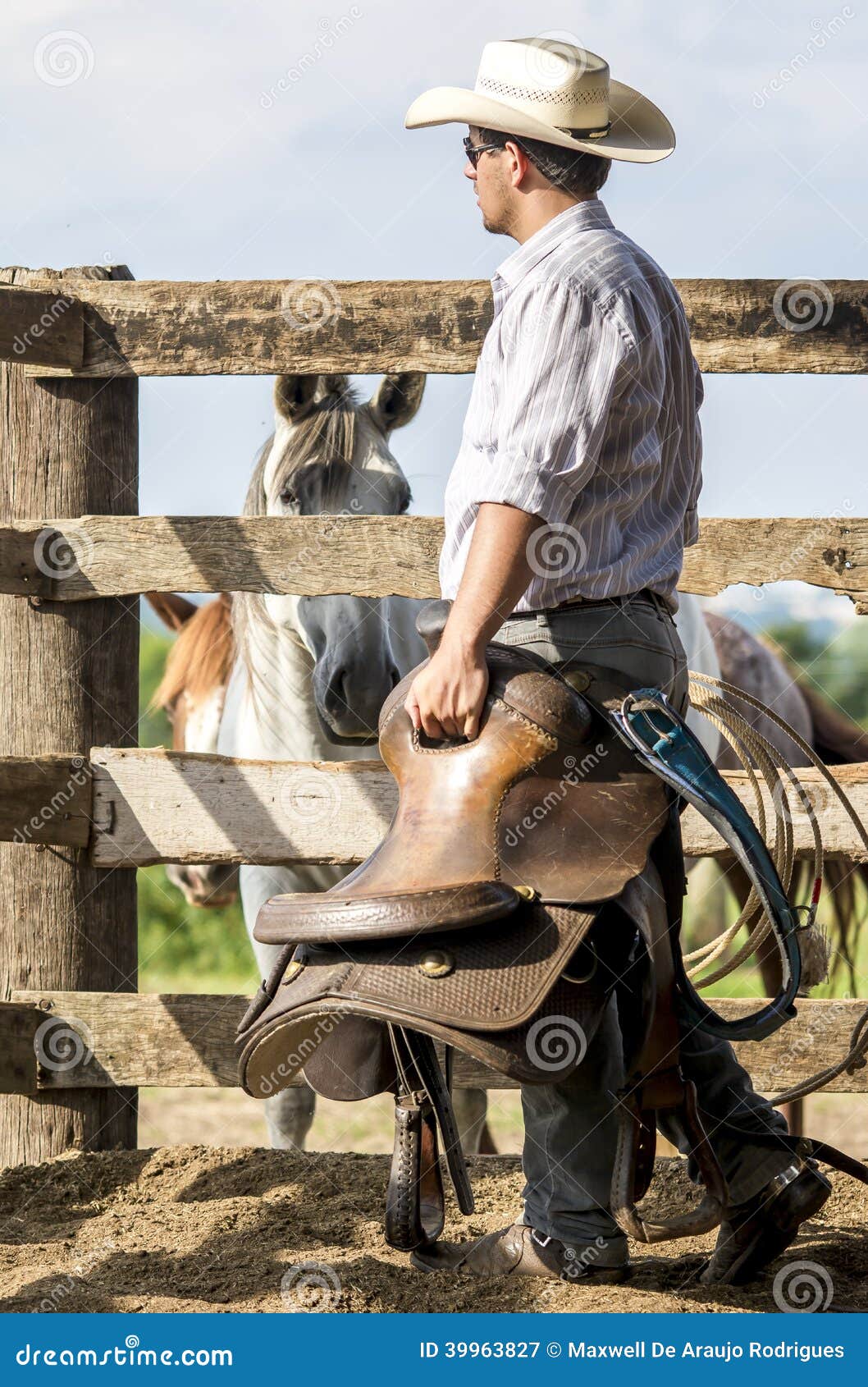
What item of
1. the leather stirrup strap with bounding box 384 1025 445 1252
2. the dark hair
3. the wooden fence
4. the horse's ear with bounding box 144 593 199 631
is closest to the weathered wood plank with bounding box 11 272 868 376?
the wooden fence

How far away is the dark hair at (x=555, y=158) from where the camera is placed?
1.88 meters

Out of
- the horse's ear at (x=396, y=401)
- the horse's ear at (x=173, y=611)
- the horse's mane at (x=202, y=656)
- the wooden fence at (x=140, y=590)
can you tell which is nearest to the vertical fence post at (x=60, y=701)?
the wooden fence at (x=140, y=590)

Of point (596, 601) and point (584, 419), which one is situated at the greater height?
point (584, 419)

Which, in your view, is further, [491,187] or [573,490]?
[491,187]

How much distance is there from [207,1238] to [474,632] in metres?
1.31

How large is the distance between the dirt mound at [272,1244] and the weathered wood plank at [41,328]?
1.69m

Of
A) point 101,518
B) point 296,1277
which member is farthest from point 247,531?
point 296,1277

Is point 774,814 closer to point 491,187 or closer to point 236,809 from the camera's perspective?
point 236,809

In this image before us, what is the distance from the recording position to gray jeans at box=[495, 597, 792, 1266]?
1.86 metres

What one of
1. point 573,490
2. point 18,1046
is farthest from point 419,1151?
point 18,1046

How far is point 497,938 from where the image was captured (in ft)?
5.72

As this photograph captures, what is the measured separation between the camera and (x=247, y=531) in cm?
271

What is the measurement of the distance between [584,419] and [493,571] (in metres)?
0.24

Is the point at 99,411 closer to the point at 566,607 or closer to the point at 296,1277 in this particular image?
the point at 566,607
